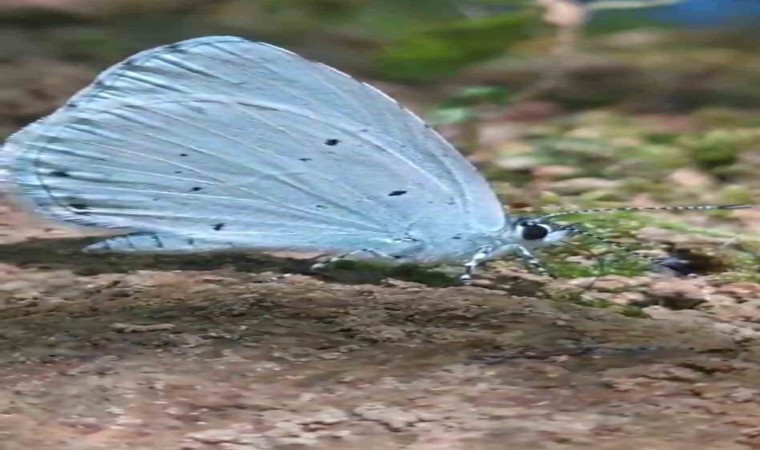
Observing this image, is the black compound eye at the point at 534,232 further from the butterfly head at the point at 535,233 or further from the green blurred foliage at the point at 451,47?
the green blurred foliage at the point at 451,47

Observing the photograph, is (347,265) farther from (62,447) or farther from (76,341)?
(62,447)

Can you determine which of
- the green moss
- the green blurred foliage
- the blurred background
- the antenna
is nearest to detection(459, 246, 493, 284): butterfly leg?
the antenna

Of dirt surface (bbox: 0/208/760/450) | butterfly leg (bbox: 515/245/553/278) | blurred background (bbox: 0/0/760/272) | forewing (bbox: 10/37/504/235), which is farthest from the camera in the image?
blurred background (bbox: 0/0/760/272)

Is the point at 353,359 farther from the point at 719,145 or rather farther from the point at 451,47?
the point at 451,47

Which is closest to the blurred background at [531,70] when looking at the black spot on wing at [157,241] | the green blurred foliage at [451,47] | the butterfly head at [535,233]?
the green blurred foliage at [451,47]

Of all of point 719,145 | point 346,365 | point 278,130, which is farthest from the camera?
point 719,145

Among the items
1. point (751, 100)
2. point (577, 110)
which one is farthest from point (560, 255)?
point (751, 100)

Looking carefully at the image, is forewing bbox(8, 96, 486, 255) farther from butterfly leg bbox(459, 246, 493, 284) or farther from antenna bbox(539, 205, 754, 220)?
antenna bbox(539, 205, 754, 220)

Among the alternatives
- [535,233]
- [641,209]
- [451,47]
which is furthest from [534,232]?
[451,47]
